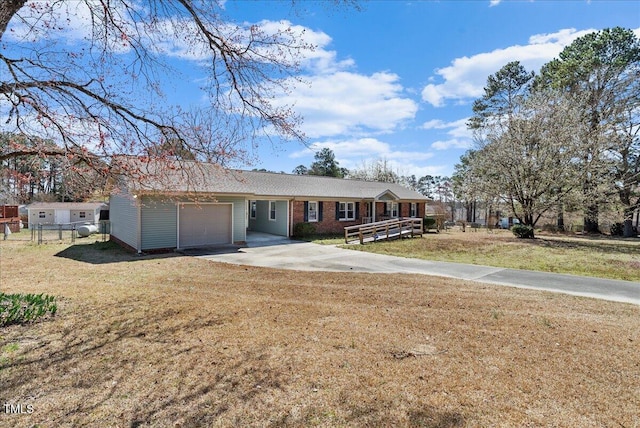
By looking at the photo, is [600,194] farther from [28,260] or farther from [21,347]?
[28,260]

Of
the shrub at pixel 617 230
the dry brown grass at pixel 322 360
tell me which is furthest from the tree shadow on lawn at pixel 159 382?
the shrub at pixel 617 230

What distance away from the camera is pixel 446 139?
34.4 m

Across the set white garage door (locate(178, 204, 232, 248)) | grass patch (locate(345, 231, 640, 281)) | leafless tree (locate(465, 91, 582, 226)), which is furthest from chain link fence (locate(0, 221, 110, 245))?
leafless tree (locate(465, 91, 582, 226))

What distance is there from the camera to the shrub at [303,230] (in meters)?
19.3

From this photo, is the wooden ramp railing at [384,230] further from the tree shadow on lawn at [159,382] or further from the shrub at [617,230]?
the shrub at [617,230]

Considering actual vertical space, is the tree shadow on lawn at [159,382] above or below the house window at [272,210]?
below

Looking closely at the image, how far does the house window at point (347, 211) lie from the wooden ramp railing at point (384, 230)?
1.52 meters

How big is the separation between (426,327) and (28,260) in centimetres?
1440

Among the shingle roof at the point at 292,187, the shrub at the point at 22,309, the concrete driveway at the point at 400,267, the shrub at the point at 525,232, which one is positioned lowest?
the concrete driveway at the point at 400,267

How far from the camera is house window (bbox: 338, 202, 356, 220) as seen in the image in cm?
2231

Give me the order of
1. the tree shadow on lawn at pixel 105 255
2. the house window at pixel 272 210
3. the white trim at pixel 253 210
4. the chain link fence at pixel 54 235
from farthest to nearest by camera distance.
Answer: the white trim at pixel 253 210 < the house window at pixel 272 210 < the chain link fence at pixel 54 235 < the tree shadow on lawn at pixel 105 255

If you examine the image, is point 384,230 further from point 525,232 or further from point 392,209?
point 525,232

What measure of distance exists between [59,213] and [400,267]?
42892 mm

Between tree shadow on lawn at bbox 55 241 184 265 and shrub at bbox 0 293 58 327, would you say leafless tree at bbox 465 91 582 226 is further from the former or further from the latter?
shrub at bbox 0 293 58 327
